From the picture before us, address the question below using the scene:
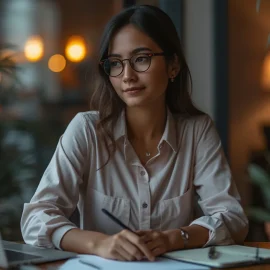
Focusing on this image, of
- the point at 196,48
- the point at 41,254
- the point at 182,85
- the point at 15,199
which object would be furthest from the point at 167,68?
the point at 196,48

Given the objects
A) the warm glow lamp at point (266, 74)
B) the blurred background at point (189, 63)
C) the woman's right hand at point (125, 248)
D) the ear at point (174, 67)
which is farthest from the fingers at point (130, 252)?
the warm glow lamp at point (266, 74)

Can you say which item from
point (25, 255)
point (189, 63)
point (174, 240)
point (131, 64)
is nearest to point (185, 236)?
point (174, 240)

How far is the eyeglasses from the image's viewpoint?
2.38 meters

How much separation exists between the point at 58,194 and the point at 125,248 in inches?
17.9

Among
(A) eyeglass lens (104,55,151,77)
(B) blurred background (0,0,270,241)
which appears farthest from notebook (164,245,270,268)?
(B) blurred background (0,0,270,241)

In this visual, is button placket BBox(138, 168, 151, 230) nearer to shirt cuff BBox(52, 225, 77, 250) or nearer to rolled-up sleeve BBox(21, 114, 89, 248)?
rolled-up sleeve BBox(21, 114, 89, 248)

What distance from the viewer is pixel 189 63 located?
5.00m

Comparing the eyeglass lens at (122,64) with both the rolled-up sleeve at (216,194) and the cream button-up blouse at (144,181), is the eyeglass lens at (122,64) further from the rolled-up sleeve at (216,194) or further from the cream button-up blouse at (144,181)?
the rolled-up sleeve at (216,194)

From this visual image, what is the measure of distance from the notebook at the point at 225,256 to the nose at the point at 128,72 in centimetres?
59

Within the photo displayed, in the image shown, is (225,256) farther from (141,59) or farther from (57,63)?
(57,63)

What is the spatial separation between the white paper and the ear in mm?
818

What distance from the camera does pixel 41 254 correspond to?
6.63 feet

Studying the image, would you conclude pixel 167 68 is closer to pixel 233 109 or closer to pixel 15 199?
pixel 15 199

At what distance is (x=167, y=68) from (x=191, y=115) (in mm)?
217
